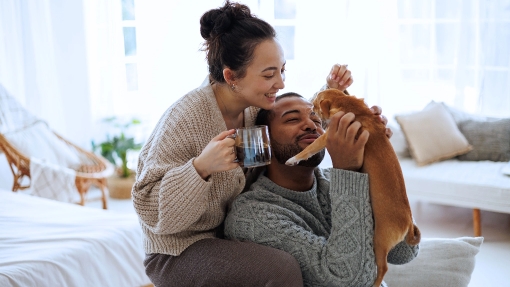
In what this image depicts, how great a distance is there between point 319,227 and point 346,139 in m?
0.44

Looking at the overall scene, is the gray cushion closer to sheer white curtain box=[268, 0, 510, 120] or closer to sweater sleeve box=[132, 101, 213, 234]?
sheer white curtain box=[268, 0, 510, 120]

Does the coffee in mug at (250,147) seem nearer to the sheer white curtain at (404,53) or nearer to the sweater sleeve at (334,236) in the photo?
the sweater sleeve at (334,236)

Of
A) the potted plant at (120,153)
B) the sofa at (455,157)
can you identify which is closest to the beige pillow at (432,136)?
the sofa at (455,157)

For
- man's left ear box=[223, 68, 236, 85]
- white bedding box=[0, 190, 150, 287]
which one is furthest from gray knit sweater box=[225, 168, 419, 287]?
white bedding box=[0, 190, 150, 287]

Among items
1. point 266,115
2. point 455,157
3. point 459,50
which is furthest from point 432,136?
point 266,115

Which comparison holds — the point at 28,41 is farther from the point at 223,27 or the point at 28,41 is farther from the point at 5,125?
the point at 223,27

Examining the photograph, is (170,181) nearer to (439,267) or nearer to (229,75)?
(229,75)

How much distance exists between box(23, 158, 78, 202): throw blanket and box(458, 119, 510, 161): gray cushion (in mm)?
2713

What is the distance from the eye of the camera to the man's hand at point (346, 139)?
5.17ft

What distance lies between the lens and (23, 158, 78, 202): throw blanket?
12.8 feet

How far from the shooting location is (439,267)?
87.4 inches

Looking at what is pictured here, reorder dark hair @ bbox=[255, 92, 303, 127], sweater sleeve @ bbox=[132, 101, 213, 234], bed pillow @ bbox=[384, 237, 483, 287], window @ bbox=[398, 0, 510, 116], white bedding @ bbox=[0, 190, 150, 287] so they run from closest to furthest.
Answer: sweater sleeve @ bbox=[132, 101, 213, 234]
dark hair @ bbox=[255, 92, 303, 127]
bed pillow @ bbox=[384, 237, 483, 287]
white bedding @ bbox=[0, 190, 150, 287]
window @ bbox=[398, 0, 510, 116]

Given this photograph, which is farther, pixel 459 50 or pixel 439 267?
pixel 459 50

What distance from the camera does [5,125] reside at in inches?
167
